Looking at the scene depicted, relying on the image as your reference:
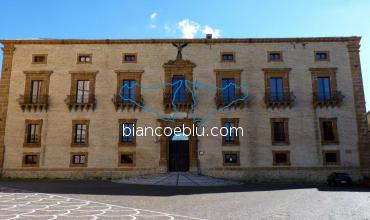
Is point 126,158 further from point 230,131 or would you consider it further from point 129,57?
point 230,131

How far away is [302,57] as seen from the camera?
3012cm

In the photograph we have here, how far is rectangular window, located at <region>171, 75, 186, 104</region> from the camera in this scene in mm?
29156

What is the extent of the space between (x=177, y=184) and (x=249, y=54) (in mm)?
13712

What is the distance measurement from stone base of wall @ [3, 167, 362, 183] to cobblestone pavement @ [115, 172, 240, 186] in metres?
1.02

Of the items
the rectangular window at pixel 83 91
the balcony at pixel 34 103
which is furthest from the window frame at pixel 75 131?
the balcony at pixel 34 103

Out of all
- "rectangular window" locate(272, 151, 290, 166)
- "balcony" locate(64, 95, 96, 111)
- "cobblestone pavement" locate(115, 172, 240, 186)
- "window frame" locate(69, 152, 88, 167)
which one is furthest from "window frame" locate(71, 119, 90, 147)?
"rectangular window" locate(272, 151, 290, 166)

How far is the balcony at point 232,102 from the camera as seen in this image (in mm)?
28875

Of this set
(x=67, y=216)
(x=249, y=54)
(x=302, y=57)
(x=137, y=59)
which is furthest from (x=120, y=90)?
(x=67, y=216)

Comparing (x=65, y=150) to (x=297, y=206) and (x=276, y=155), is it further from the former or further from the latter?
(x=297, y=206)

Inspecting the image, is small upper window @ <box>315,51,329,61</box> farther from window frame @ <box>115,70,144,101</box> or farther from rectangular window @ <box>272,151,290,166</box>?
window frame @ <box>115,70,144,101</box>

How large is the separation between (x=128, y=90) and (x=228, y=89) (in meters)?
8.79

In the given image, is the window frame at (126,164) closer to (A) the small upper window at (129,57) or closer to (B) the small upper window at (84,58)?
(A) the small upper window at (129,57)
